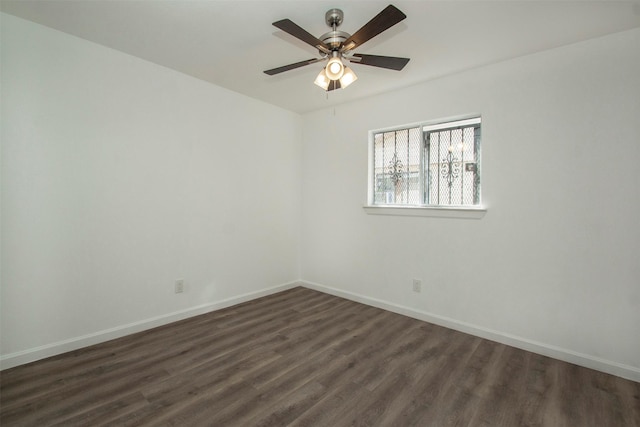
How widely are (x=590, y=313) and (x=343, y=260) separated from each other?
245 cm

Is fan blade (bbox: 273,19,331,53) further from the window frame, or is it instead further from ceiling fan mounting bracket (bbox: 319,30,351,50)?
the window frame

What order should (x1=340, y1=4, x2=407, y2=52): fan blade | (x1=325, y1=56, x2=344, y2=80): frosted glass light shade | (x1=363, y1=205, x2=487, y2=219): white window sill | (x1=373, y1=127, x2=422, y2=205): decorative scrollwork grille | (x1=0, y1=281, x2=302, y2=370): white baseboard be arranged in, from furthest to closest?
(x1=373, y1=127, x2=422, y2=205): decorative scrollwork grille → (x1=363, y1=205, x2=487, y2=219): white window sill → (x1=0, y1=281, x2=302, y2=370): white baseboard → (x1=325, y1=56, x2=344, y2=80): frosted glass light shade → (x1=340, y1=4, x2=407, y2=52): fan blade

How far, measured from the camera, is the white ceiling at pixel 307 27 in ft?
6.47

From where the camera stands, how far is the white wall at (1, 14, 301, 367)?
2.23 m

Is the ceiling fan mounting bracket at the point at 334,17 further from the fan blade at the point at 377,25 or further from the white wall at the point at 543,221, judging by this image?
the white wall at the point at 543,221

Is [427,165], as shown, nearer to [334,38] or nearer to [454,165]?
[454,165]

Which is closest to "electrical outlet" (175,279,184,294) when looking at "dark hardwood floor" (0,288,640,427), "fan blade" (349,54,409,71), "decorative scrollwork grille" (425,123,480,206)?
"dark hardwood floor" (0,288,640,427)

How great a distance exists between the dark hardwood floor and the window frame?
1197 millimetres

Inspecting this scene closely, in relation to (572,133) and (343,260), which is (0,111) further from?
(572,133)

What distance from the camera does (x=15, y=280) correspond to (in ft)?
7.23

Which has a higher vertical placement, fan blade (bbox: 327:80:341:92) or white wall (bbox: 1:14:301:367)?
fan blade (bbox: 327:80:341:92)

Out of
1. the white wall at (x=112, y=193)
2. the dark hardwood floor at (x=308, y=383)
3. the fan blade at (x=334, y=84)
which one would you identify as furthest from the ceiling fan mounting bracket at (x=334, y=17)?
the dark hardwood floor at (x=308, y=383)

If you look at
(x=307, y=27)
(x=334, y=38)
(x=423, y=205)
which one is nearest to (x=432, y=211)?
(x=423, y=205)

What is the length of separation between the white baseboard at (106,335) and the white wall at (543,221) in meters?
1.91
